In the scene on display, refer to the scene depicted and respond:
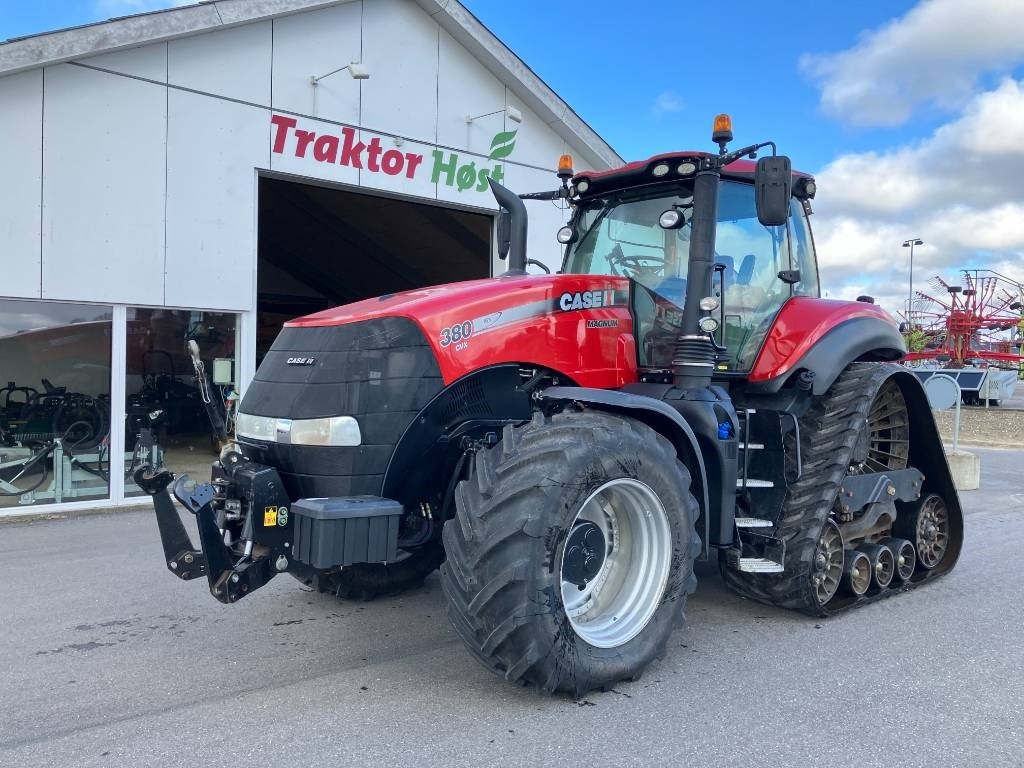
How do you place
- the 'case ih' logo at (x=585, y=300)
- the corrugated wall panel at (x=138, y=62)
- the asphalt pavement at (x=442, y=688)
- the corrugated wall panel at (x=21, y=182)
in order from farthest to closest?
the corrugated wall panel at (x=138, y=62), the corrugated wall panel at (x=21, y=182), the 'case ih' logo at (x=585, y=300), the asphalt pavement at (x=442, y=688)

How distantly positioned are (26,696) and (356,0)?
29.1 feet

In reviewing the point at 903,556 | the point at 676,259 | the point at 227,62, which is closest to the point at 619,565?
the point at 676,259

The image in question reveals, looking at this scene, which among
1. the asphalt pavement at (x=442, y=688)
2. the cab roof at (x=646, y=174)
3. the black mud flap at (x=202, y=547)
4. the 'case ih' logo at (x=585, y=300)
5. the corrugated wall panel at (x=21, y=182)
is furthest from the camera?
the corrugated wall panel at (x=21, y=182)

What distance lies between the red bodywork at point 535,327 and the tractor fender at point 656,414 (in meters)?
0.28

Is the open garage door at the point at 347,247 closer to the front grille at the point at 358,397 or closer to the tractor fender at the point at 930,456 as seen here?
the tractor fender at the point at 930,456

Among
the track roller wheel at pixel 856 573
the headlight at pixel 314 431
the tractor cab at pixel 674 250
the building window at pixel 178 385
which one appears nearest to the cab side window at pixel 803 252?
the tractor cab at pixel 674 250

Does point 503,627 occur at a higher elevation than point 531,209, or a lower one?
lower

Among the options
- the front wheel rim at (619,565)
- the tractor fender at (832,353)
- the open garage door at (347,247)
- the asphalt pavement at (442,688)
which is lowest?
the asphalt pavement at (442,688)

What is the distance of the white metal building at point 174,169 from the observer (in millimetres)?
7980

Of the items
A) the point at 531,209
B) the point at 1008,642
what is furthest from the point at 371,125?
the point at 1008,642

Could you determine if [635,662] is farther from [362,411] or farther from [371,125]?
[371,125]

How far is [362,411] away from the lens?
12.1ft

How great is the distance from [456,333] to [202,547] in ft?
4.91

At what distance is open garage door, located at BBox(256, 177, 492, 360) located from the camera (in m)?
14.4
